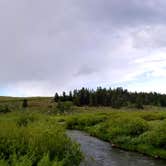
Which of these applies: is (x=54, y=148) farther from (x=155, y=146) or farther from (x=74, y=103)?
(x=74, y=103)

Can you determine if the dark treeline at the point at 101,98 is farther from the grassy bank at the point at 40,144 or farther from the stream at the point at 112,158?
the grassy bank at the point at 40,144

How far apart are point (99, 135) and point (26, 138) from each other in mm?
30388

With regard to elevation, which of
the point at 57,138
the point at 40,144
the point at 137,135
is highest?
the point at 57,138

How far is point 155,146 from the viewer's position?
118 ft

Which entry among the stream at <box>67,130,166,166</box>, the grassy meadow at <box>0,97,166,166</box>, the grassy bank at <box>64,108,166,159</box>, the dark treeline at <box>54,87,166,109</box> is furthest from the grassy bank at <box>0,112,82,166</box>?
the dark treeline at <box>54,87,166,109</box>

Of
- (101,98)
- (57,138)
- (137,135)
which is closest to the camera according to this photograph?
(57,138)

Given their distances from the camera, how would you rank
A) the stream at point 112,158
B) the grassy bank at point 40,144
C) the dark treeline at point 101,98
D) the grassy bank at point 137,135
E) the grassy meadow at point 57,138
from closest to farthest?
1. the grassy meadow at point 57,138
2. the grassy bank at point 40,144
3. the stream at point 112,158
4. the grassy bank at point 137,135
5. the dark treeline at point 101,98

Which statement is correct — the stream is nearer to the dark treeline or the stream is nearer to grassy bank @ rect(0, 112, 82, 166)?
grassy bank @ rect(0, 112, 82, 166)

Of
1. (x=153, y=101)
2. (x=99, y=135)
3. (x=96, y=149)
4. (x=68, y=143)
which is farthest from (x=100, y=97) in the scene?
(x=68, y=143)

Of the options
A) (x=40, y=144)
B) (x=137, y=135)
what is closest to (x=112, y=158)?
(x=137, y=135)

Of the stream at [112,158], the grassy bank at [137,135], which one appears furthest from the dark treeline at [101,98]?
the stream at [112,158]

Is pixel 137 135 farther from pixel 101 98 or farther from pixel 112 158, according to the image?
pixel 101 98

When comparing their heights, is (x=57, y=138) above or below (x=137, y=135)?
above

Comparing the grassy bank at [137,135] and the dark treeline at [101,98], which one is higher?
the dark treeline at [101,98]
